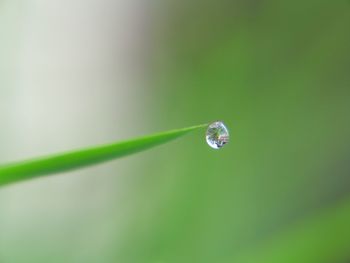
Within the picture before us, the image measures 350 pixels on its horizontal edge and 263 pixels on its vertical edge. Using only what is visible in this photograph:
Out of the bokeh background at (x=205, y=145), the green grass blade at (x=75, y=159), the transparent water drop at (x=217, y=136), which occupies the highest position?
the bokeh background at (x=205, y=145)

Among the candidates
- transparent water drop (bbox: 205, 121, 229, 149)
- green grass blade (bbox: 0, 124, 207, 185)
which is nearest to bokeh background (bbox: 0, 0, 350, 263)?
transparent water drop (bbox: 205, 121, 229, 149)

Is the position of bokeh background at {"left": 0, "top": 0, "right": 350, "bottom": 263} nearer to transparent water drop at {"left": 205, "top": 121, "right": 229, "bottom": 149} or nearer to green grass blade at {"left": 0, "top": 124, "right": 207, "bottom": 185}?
transparent water drop at {"left": 205, "top": 121, "right": 229, "bottom": 149}

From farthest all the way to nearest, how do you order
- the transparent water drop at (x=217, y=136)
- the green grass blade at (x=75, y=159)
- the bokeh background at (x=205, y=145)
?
the bokeh background at (x=205, y=145) → the transparent water drop at (x=217, y=136) → the green grass blade at (x=75, y=159)

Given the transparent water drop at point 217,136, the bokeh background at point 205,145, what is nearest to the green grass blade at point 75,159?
the transparent water drop at point 217,136

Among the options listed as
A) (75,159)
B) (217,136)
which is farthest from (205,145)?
(75,159)

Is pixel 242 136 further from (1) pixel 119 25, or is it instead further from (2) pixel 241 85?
(1) pixel 119 25

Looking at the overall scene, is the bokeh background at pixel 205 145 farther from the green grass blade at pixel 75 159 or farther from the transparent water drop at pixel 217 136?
the green grass blade at pixel 75 159

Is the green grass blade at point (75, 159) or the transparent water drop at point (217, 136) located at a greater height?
the transparent water drop at point (217, 136)

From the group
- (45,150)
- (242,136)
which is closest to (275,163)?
A: (242,136)
